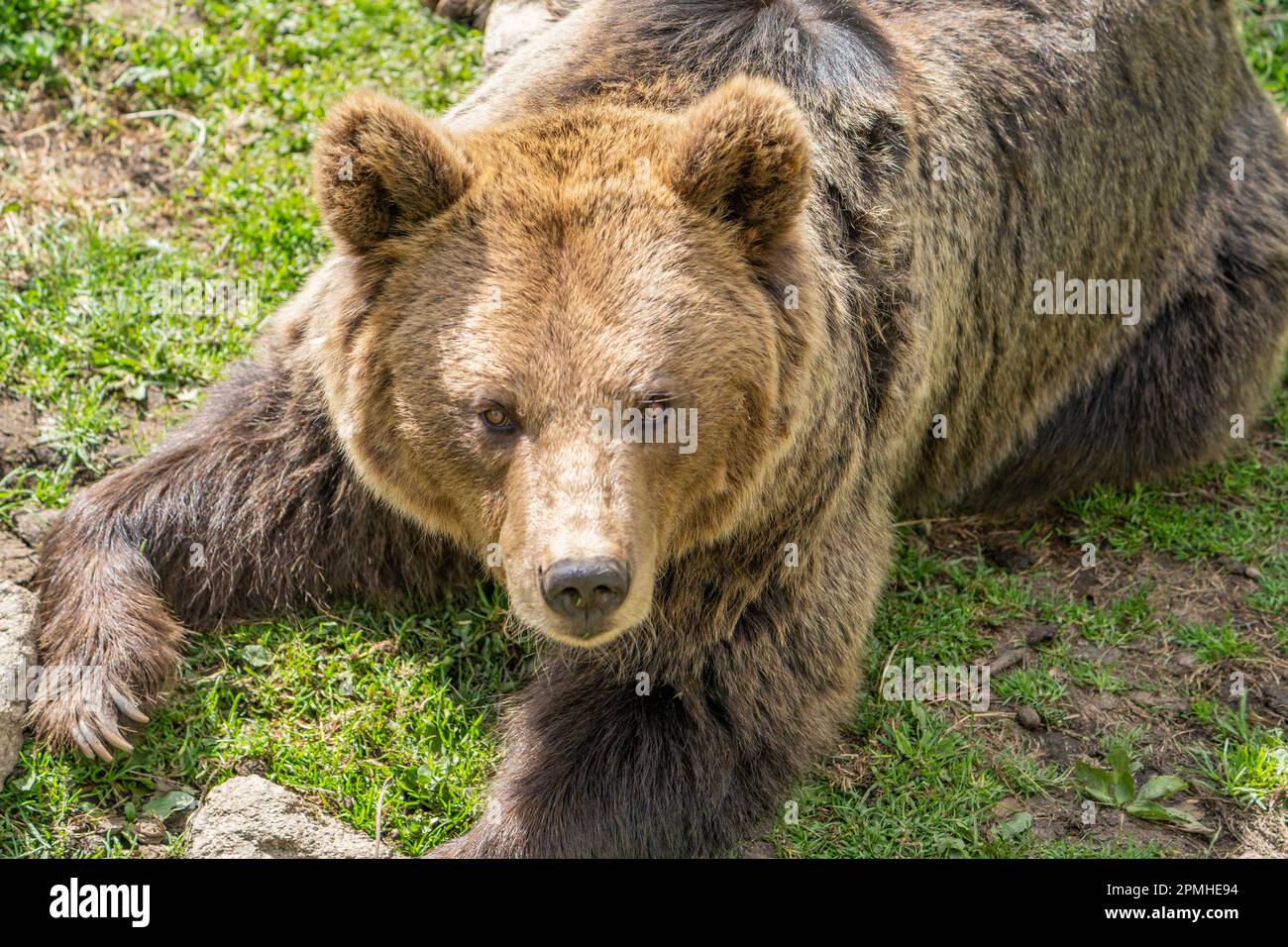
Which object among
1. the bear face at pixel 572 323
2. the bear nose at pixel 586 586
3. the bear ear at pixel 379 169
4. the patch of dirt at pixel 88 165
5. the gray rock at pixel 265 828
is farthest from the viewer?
the patch of dirt at pixel 88 165

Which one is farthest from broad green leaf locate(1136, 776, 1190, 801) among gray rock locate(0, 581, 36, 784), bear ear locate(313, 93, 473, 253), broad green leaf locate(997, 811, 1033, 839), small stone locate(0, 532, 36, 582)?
small stone locate(0, 532, 36, 582)

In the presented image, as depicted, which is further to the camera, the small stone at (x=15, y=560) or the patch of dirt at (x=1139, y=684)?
the small stone at (x=15, y=560)

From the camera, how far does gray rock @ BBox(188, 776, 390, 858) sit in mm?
4770

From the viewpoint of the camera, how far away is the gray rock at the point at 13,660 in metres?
4.93

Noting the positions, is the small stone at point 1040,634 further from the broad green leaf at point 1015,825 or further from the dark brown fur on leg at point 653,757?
the dark brown fur on leg at point 653,757

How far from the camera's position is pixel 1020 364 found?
6.30m

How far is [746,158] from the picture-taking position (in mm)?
4297

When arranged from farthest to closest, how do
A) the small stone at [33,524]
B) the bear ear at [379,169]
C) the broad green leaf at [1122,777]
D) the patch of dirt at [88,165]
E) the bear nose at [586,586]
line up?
the patch of dirt at [88,165] < the small stone at [33,524] < the broad green leaf at [1122,777] < the bear ear at [379,169] < the bear nose at [586,586]

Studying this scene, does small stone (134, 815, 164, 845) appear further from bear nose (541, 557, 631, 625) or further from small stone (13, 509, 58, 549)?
bear nose (541, 557, 631, 625)

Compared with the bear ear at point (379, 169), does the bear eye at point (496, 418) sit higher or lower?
lower

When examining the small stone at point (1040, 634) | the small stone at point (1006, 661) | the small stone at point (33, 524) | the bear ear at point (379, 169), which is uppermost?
the bear ear at point (379, 169)

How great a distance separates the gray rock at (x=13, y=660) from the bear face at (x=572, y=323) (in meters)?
1.59

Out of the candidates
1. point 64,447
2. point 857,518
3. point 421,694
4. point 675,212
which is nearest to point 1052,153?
point 857,518

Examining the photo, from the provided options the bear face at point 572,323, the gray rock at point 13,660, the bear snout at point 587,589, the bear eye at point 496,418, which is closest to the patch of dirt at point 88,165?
the gray rock at point 13,660
